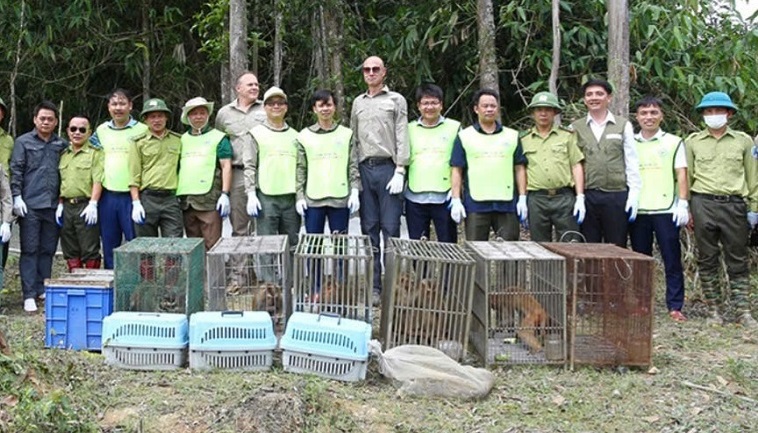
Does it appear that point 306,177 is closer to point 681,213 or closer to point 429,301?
point 429,301

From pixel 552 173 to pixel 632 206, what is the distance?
617mm

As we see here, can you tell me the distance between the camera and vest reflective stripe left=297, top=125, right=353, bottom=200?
5281 millimetres

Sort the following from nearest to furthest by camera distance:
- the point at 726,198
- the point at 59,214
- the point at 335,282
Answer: the point at 335,282 → the point at 726,198 → the point at 59,214

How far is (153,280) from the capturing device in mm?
4258

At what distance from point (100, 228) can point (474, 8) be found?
13.6 feet

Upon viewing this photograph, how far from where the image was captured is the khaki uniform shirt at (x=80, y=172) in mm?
5637

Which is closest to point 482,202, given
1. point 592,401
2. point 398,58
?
point 592,401

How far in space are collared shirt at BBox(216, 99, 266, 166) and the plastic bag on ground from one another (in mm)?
2293

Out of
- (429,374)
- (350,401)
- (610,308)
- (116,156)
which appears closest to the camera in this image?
(350,401)

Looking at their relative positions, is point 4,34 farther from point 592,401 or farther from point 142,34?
point 592,401

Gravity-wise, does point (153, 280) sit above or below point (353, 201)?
below

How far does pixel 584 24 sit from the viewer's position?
789cm

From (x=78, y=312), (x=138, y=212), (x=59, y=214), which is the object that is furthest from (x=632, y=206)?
(x=59, y=214)

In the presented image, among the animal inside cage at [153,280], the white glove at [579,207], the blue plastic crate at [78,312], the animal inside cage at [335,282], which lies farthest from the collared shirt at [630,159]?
the blue plastic crate at [78,312]
